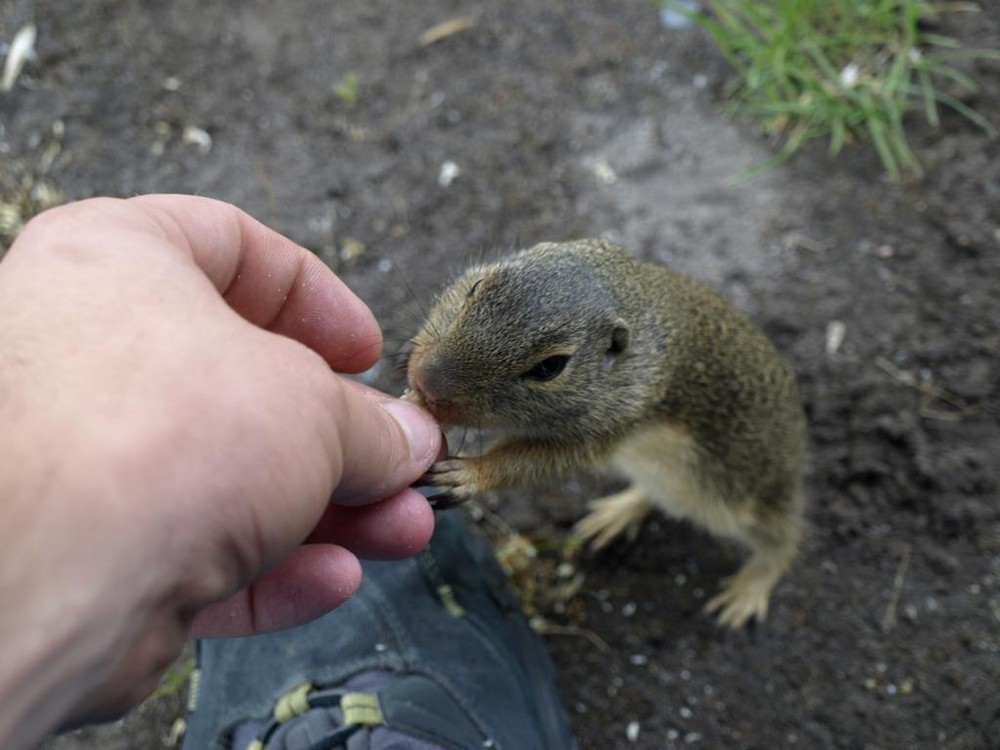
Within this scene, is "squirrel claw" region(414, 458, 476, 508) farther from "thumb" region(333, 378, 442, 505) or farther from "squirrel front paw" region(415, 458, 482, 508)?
"thumb" region(333, 378, 442, 505)

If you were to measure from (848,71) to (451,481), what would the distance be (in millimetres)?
2859

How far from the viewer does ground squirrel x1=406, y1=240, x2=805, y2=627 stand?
6.85ft

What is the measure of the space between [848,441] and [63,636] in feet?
9.23

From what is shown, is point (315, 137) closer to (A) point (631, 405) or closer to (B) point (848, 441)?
(A) point (631, 405)

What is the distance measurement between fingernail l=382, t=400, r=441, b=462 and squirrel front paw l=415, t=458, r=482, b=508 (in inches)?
11.5

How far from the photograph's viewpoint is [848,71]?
377 centimetres

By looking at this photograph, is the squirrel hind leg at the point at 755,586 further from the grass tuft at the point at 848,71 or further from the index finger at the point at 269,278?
the grass tuft at the point at 848,71

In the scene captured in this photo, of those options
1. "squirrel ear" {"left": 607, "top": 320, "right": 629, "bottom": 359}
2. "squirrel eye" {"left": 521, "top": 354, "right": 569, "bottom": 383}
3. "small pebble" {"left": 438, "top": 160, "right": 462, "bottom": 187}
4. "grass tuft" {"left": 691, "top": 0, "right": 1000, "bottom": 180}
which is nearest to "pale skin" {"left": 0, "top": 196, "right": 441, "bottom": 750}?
"squirrel eye" {"left": 521, "top": 354, "right": 569, "bottom": 383}

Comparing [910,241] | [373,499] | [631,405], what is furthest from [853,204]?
[373,499]

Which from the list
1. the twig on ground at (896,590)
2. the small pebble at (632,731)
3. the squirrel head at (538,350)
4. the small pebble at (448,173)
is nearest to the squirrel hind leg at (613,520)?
the small pebble at (632,731)

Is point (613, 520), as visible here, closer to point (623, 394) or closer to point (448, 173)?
point (623, 394)

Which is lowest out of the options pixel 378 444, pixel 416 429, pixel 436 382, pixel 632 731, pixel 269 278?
pixel 632 731

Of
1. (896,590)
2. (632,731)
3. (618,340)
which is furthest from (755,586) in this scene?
(618,340)

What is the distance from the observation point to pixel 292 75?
399 cm
